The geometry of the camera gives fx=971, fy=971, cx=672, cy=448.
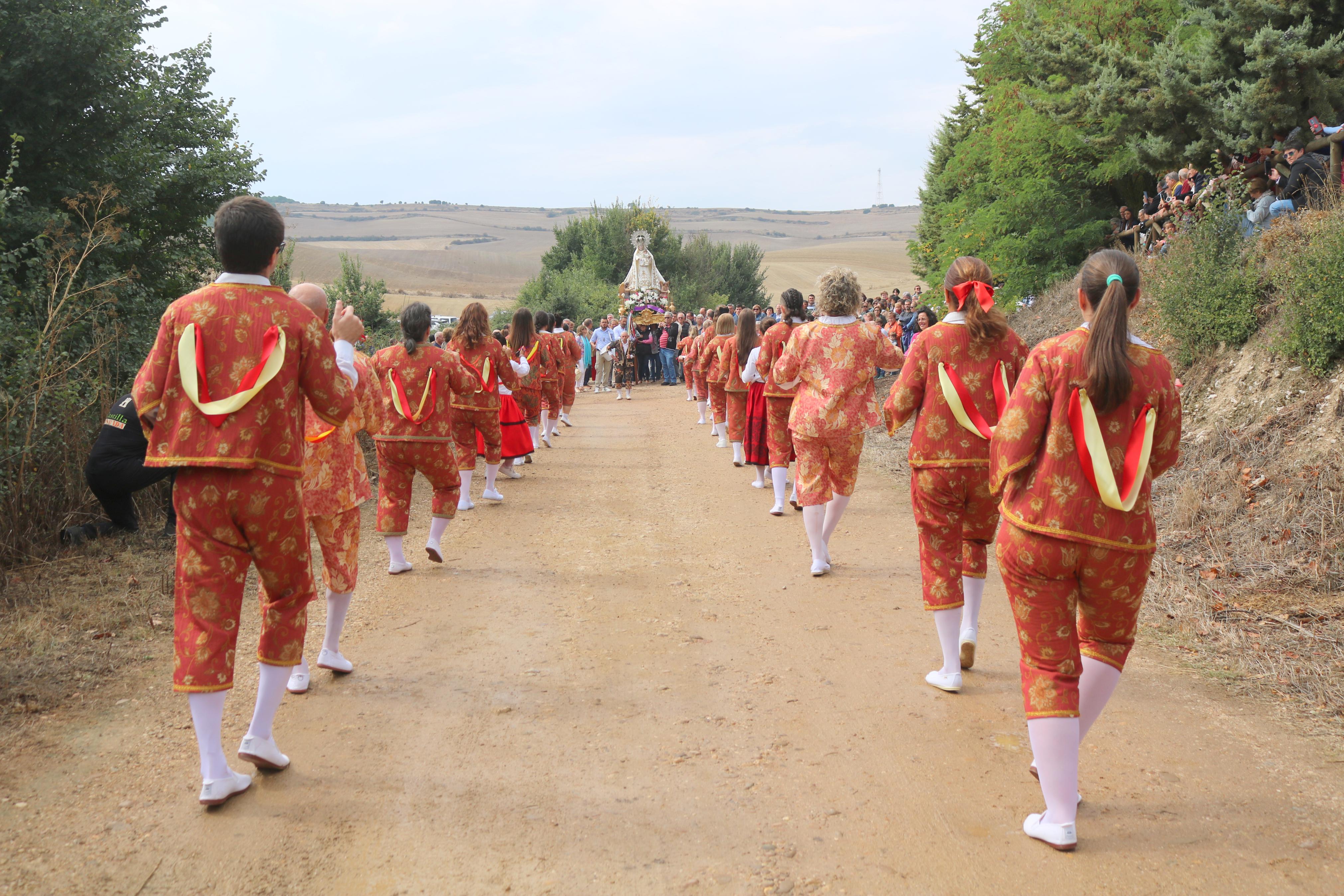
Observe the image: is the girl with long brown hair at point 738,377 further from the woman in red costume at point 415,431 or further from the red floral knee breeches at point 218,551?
the red floral knee breeches at point 218,551

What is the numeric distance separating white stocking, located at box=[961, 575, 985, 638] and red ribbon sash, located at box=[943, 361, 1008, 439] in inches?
33.4

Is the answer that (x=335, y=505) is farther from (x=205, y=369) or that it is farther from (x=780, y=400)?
(x=780, y=400)

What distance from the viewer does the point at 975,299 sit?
15.5 ft

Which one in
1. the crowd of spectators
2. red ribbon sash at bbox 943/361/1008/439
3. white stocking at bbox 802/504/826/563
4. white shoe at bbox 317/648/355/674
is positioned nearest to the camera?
red ribbon sash at bbox 943/361/1008/439

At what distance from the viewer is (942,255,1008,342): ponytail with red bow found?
4.68 meters

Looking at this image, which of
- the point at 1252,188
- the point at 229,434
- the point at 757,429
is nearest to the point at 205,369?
the point at 229,434

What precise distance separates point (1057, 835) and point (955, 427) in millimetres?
2040

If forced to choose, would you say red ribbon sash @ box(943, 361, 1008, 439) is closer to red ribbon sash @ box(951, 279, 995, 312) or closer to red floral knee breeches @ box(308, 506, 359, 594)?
red ribbon sash @ box(951, 279, 995, 312)

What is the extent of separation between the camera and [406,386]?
23.1 ft

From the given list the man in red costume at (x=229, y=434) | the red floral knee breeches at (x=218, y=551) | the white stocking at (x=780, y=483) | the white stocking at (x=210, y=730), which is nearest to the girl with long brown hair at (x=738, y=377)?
the white stocking at (x=780, y=483)

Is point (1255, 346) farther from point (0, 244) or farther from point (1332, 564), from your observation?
point (0, 244)

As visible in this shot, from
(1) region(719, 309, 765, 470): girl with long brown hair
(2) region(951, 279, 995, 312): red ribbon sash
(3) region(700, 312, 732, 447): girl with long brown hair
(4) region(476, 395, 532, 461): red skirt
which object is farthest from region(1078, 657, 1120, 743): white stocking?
(3) region(700, 312, 732, 447): girl with long brown hair

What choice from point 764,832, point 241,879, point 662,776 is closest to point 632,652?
point 662,776

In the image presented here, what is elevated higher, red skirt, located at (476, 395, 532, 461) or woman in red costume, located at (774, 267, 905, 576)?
woman in red costume, located at (774, 267, 905, 576)
